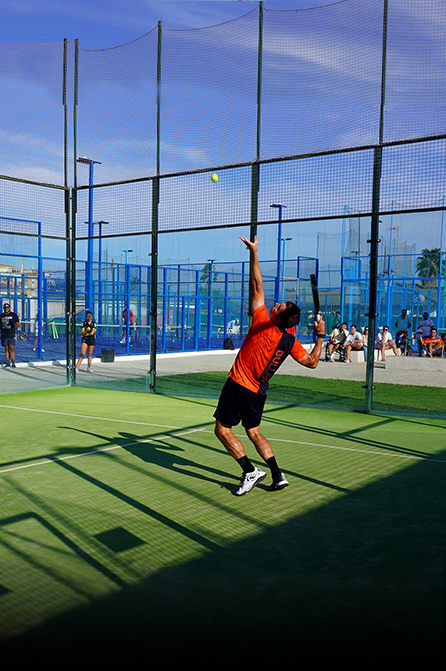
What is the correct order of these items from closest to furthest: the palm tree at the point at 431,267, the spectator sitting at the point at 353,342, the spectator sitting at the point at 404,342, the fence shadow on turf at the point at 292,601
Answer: the fence shadow on turf at the point at 292,601
the spectator sitting at the point at 353,342
the spectator sitting at the point at 404,342
the palm tree at the point at 431,267

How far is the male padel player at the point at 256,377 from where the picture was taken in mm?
4984

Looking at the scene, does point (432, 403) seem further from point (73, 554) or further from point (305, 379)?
point (73, 554)

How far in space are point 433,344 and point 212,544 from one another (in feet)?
52.5

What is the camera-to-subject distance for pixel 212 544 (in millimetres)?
3926

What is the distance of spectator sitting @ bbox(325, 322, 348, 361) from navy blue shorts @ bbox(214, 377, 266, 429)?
14633 millimetres

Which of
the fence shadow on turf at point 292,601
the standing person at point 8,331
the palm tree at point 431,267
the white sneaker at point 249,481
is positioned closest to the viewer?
the fence shadow on turf at point 292,601

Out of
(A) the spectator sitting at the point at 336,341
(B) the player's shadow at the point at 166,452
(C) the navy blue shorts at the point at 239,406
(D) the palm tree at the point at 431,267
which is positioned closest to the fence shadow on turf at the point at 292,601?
(C) the navy blue shorts at the point at 239,406

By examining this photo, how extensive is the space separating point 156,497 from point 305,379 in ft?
31.9

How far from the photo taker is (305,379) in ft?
47.0

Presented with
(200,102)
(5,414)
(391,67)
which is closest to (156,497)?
(5,414)

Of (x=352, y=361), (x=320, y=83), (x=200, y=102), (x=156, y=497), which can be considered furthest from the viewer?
(x=352, y=361)

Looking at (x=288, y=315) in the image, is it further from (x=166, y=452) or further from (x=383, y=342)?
(x=383, y=342)

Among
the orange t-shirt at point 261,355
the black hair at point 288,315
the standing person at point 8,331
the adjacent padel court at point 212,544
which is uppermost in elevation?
the black hair at point 288,315

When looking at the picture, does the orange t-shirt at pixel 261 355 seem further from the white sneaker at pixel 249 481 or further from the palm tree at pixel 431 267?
the palm tree at pixel 431 267
